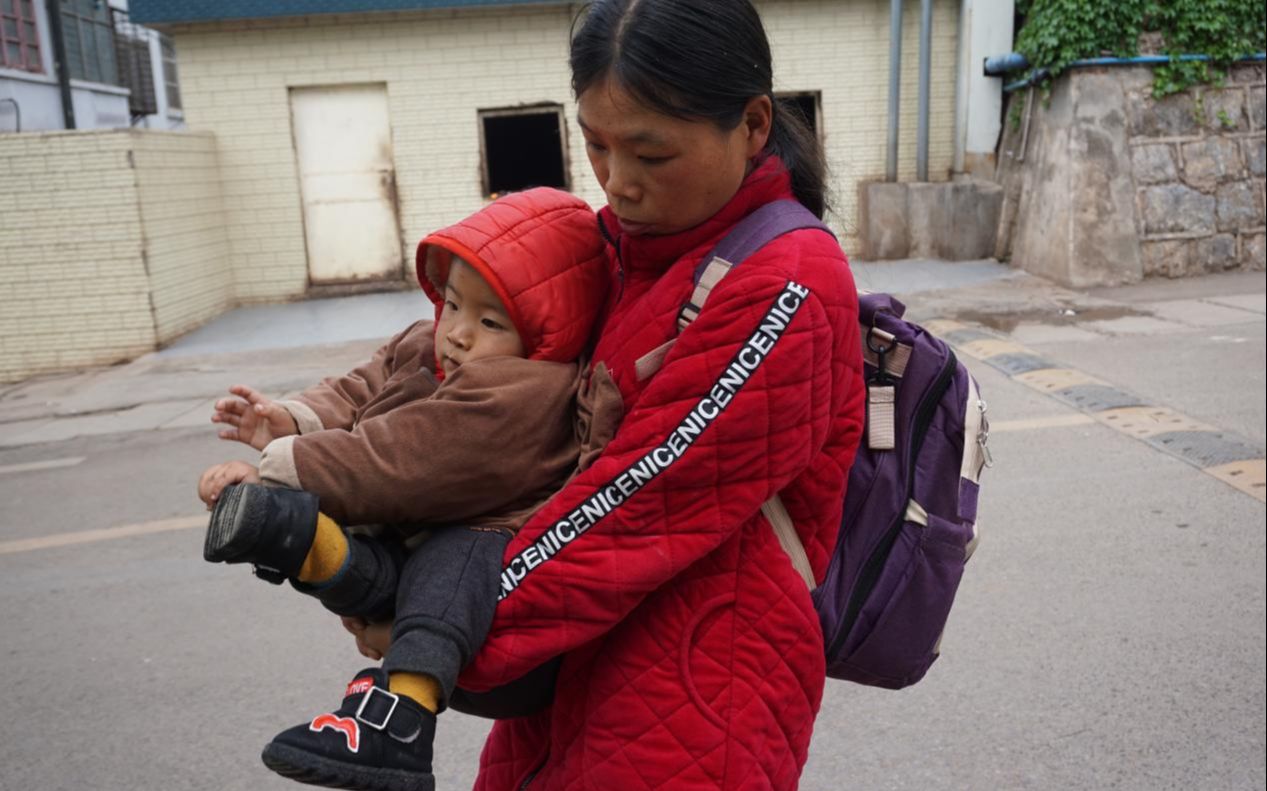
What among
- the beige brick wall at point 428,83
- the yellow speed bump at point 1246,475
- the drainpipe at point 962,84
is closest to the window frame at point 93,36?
the beige brick wall at point 428,83

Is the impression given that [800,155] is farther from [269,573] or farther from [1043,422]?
[1043,422]

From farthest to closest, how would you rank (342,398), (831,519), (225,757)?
(225,757) < (342,398) < (831,519)

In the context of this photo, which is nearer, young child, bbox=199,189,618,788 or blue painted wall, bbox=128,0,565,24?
young child, bbox=199,189,618,788

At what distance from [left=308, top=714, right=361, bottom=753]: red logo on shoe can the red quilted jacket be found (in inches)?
6.8

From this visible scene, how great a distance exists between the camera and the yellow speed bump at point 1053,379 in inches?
292

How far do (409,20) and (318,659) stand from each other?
32.2ft

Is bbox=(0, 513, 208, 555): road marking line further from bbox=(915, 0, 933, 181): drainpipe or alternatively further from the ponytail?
bbox=(915, 0, 933, 181): drainpipe

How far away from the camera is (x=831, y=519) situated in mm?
1559

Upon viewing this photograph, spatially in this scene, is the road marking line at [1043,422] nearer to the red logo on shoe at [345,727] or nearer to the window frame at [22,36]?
the red logo on shoe at [345,727]

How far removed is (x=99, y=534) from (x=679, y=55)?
508 cm

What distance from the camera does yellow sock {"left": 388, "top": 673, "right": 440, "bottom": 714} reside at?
1.40 m

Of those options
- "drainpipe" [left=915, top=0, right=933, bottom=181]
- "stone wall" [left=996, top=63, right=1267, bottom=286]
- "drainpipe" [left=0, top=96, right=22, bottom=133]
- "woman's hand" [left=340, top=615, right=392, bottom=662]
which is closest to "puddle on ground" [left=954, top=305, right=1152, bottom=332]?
"stone wall" [left=996, top=63, right=1267, bottom=286]

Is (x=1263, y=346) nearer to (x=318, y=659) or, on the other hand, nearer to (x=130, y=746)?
(x=318, y=659)

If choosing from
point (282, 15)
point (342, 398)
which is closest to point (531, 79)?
point (282, 15)
